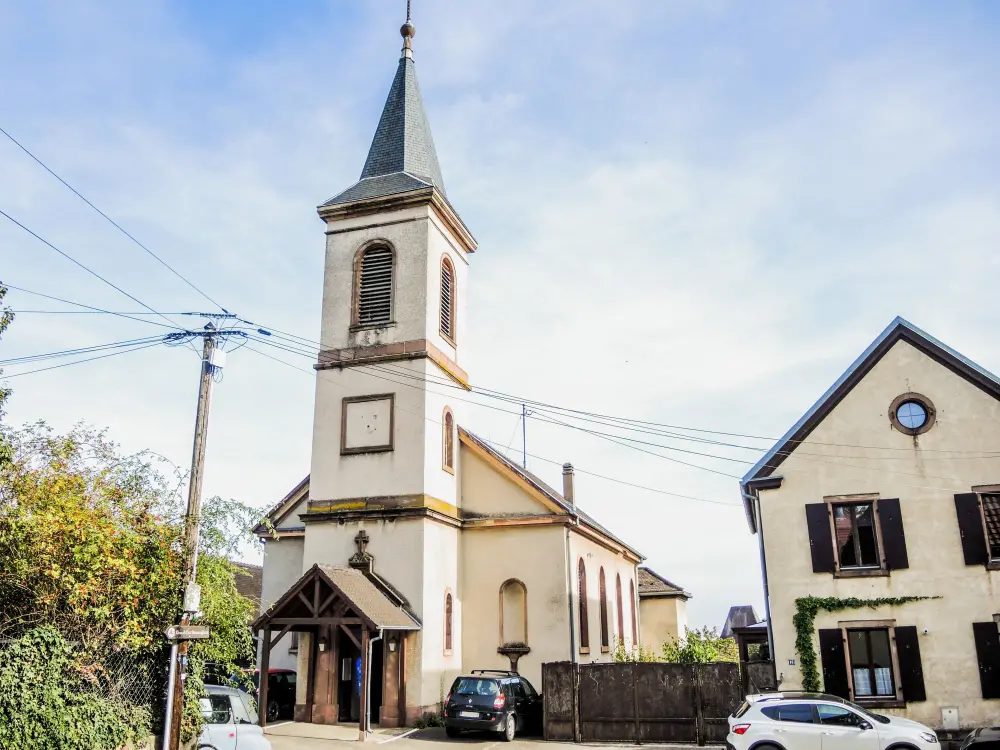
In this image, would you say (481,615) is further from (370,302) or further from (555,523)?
(370,302)

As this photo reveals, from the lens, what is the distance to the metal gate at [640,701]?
21.2m

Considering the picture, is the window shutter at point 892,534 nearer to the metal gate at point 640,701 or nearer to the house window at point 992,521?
the house window at point 992,521

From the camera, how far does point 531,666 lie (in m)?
27.0

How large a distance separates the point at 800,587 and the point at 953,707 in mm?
4070

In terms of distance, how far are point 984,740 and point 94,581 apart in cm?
1474

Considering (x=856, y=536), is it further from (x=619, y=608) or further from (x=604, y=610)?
(x=619, y=608)

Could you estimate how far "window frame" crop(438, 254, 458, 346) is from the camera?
2955 centimetres

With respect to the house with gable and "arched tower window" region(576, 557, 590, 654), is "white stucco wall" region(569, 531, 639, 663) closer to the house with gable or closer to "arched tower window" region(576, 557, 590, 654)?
"arched tower window" region(576, 557, 590, 654)

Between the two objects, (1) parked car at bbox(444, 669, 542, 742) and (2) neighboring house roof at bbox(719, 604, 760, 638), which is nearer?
(1) parked car at bbox(444, 669, 542, 742)

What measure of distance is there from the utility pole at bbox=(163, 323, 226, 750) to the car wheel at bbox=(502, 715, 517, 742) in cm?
944

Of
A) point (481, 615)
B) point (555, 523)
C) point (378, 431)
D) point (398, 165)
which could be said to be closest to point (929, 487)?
point (555, 523)

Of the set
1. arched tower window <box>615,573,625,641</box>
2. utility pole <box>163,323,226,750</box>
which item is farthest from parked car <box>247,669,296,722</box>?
arched tower window <box>615,573,625,641</box>

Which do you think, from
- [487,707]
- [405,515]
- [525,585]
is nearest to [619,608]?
→ [525,585]

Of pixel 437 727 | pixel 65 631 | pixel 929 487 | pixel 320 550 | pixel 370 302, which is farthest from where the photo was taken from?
pixel 370 302
